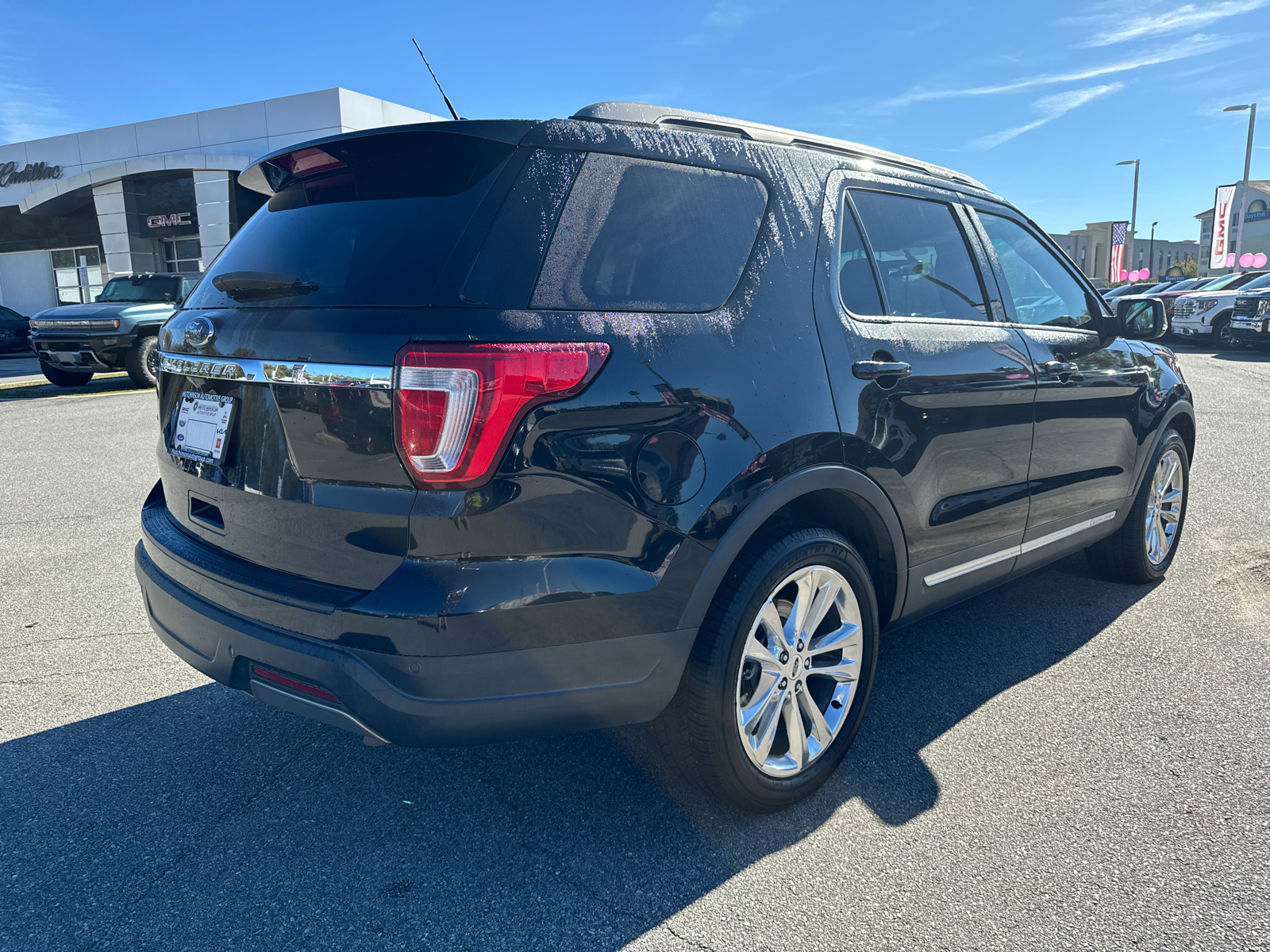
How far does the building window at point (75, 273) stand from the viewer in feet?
110

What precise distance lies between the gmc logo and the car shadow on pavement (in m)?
29.7

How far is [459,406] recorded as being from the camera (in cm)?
189

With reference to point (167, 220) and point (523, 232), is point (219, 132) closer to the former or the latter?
point (167, 220)

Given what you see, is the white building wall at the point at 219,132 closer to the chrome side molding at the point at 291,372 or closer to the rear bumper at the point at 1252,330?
the rear bumper at the point at 1252,330

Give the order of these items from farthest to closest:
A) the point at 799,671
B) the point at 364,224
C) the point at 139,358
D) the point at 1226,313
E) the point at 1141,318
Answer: the point at 1226,313
the point at 139,358
the point at 1141,318
the point at 799,671
the point at 364,224

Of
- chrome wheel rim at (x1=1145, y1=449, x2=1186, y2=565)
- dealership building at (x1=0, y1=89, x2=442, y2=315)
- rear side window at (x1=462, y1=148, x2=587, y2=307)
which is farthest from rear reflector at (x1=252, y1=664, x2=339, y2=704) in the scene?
dealership building at (x1=0, y1=89, x2=442, y2=315)

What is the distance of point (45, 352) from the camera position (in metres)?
13.4

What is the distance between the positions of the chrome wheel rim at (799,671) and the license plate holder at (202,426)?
4.83 ft

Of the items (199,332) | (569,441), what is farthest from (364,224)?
(569,441)

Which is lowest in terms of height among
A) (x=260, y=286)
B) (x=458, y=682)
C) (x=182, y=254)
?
(x=458, y=682)

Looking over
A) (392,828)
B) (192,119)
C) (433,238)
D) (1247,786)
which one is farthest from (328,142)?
(192,119)

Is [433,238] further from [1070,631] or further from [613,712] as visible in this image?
[1070,631]

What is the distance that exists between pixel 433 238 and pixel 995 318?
2.21 meters

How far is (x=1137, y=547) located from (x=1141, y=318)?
1.09 meters
